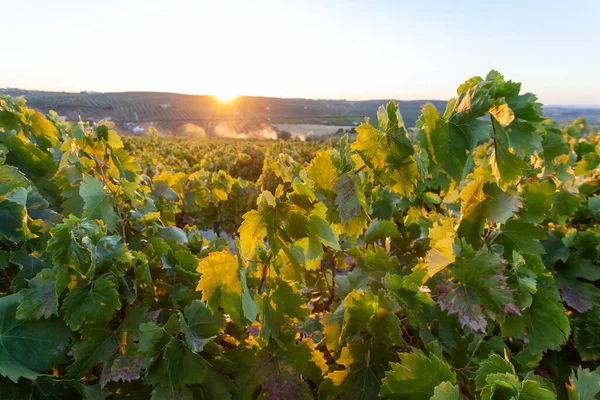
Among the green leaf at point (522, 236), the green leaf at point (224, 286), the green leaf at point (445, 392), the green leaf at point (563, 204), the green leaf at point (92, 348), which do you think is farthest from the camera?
the green leaf at point (563, 204)

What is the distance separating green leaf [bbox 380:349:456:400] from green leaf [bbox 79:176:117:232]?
1.20 metres

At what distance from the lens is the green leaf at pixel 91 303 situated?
1.13 metres

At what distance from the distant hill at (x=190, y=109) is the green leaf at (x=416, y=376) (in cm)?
7214

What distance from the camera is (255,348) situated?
1272 millimetres

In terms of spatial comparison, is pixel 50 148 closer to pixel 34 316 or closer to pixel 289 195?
pixel 34 316

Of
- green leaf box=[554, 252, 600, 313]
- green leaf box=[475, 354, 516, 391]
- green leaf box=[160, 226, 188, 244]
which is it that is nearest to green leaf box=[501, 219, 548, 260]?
green leaf box=[475, 354, 516, 391]

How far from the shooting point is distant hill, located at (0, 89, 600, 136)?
248ft

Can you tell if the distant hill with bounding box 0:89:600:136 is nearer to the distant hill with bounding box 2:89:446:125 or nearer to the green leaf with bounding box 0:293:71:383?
the distant hill with bounding box 2:89:446:125

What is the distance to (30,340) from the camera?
1149 mm

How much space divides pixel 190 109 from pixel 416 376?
293ft

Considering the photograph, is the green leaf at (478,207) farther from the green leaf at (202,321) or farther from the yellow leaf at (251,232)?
the green leaf at (202,321)

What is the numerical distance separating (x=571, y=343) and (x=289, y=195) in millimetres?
2297

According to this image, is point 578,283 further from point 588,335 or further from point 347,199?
point 347,199

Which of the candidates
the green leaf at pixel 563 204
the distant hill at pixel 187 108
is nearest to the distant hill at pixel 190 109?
the distant hill at pixel 187 108
